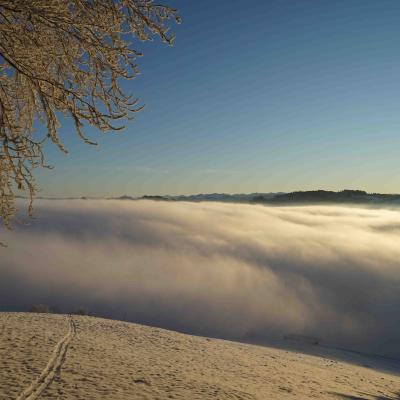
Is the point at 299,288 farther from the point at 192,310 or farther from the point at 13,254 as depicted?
the point at 13,254

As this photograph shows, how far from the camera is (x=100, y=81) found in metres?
6.80

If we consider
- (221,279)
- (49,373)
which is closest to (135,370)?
Result: (49,373)

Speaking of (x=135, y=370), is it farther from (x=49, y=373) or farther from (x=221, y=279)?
(x=221, y=279)

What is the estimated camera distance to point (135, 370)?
21.6 ft

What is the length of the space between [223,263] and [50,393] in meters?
85.5

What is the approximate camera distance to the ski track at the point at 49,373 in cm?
488

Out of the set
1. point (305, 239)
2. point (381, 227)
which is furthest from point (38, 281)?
point (381, 227)

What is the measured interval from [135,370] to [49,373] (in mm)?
1429

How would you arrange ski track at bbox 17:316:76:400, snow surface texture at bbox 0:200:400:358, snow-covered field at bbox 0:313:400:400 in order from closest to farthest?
1. ski track at bbox 17:316:76:400
2. snow-covered field at bbox 0:313:400:400
3. snow surface texture at bbox 0:200:400:358

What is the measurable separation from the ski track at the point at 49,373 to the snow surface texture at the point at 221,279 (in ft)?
8.97

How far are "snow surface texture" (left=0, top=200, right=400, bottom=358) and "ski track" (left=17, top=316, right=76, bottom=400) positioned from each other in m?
2.73

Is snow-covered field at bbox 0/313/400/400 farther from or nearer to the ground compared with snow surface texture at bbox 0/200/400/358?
farther from the ground

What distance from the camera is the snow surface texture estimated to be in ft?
143

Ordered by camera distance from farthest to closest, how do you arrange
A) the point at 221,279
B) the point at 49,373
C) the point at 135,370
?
1. the point at 221,279
2. the point at 135,370
3. the point at 49,373
